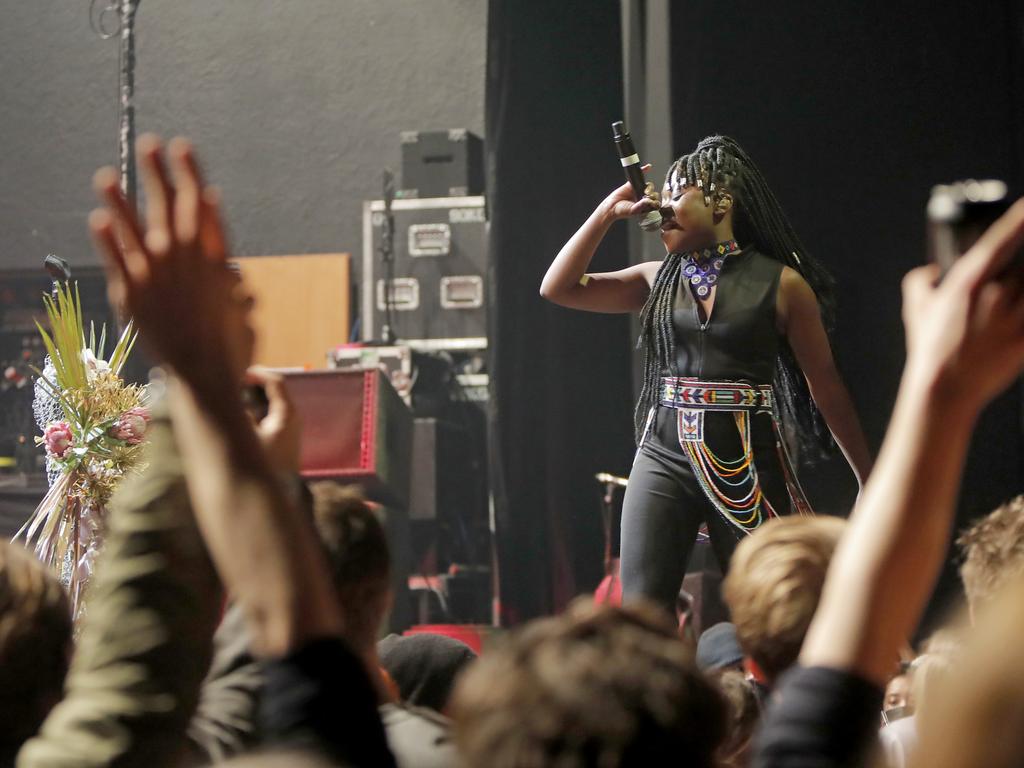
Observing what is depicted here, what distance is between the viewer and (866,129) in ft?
15.5

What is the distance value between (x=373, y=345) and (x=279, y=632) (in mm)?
8446

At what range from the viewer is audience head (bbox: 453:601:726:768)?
0.79 metres

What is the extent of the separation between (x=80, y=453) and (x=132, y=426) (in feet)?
0.54

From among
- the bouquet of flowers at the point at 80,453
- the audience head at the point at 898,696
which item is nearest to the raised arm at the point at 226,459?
the audience head at the point at 898,696

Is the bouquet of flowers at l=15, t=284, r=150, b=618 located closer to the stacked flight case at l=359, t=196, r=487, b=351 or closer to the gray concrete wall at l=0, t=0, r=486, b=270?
the stacked flight case at l=359, t=196, r=487, b=351

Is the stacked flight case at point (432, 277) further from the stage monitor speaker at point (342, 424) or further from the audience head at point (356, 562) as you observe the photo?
the audience head at point (356, 562)

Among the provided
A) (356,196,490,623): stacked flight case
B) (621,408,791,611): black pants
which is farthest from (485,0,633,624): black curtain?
(356,196,490,623): stacked flight case

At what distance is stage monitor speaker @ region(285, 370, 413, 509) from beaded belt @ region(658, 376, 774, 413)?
2.37 metres

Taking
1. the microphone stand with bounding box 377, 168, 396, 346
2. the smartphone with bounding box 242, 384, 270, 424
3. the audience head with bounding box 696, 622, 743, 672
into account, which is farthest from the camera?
the microphone stand with bounding box 377, 168, 396, 346

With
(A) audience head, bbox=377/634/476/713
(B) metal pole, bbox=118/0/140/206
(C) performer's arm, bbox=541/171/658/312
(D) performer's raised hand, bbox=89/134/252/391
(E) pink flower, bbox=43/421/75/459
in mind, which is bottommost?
(A) audience head, bbox=377/634/476/713

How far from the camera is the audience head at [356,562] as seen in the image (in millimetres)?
1347

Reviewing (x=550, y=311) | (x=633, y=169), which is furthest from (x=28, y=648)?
(x=550, y=311)

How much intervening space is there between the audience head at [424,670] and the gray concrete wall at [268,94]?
9.37m

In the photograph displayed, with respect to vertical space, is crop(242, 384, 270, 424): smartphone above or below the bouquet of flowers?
above
